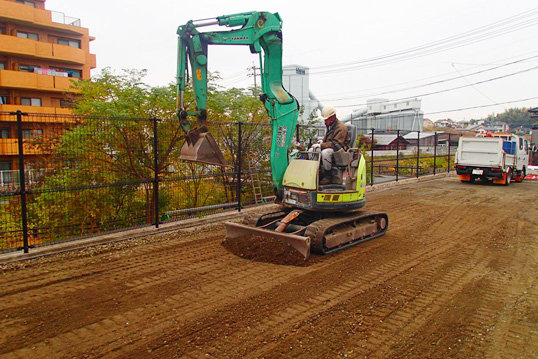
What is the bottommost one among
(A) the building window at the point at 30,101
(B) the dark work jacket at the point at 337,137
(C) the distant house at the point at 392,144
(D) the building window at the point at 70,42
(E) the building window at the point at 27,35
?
(B) the dark work jacket at the point at 337,137

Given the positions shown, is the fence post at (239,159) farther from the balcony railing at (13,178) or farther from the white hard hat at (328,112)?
the balcony railing at (13,178)

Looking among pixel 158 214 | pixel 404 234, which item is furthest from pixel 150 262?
pixel 404 234

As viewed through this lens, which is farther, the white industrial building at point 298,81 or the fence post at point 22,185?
the white industrial building at point 298,81

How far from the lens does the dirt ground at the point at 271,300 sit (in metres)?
3.78

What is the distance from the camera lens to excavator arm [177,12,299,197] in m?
6.78

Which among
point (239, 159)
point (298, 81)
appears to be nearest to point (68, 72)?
point (239, 159)

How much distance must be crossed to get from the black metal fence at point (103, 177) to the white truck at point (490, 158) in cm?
1236

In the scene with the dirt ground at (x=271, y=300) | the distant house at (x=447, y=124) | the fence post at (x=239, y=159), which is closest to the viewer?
the dirt ground at (x=271, y=300)

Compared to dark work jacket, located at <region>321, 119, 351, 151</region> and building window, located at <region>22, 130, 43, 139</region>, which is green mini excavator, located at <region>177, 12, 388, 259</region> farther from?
building window, located at <region>22, 130, 43, 139</region>

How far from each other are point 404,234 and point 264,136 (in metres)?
4.58

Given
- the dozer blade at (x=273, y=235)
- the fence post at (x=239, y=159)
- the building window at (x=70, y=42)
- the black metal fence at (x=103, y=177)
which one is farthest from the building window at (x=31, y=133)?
the building window at (x=70, y=42)

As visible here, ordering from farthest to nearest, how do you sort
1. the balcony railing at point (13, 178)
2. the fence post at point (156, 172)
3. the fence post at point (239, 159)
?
the fence post at point (239, 159) → the fence post at point (156, 172) → the balcony railing at point (13, 178)

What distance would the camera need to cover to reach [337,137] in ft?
24.3

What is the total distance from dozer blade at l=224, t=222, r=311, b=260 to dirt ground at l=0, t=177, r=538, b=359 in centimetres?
14
